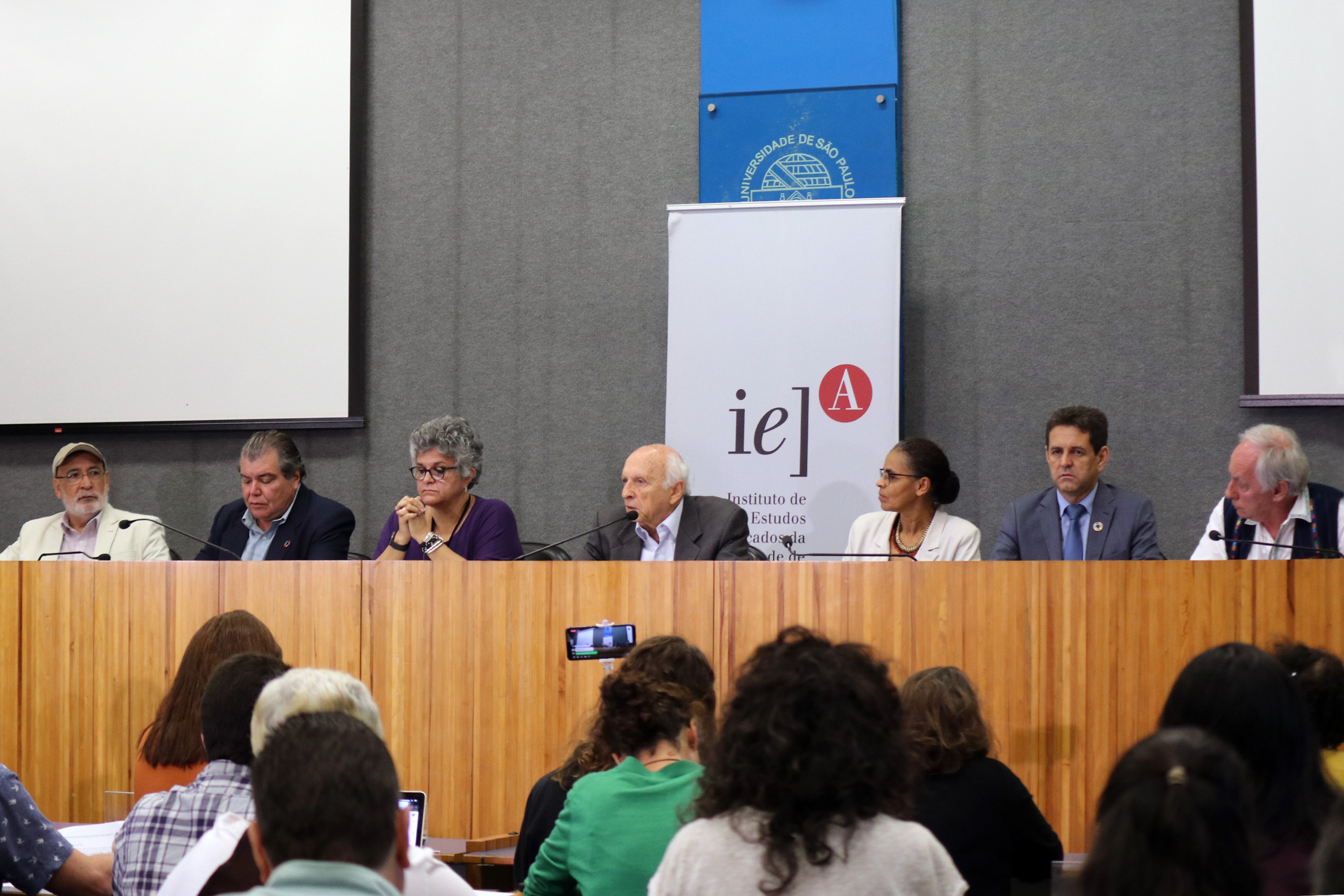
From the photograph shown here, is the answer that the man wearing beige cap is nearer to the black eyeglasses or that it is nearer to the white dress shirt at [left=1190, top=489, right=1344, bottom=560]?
the black eyeglasses

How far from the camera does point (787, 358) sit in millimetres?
5270

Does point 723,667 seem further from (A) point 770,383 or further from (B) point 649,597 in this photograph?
(A) point 770,383

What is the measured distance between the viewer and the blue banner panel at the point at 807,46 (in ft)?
19.0

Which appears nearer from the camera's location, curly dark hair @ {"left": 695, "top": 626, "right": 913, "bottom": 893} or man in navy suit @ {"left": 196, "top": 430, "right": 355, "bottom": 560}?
curly dark hair @ {"left": 695, "top": 626, "right": 913, "bottom": 893}

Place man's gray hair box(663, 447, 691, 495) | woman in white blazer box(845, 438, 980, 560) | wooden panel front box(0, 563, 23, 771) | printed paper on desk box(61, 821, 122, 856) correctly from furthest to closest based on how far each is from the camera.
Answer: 1. man's gray hair box(663, 447, 691, 495)
2. woman in white blazer box(845, 438, 980, 560)
3. wooden panel front box(0, 563, 23, 771)
4. printed paper on desk box(61, 821, 122, 856)

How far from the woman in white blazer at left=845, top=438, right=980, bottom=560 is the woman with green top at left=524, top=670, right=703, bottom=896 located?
2168 mm

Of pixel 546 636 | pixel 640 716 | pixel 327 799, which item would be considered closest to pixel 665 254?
pixel 546 636

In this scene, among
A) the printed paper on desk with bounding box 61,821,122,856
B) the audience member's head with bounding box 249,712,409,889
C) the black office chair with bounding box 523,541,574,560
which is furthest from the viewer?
the black office chair with bounding box 523,541,574,560

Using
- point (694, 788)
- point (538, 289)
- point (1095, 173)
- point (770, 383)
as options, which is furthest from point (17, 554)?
point (1095, 173)

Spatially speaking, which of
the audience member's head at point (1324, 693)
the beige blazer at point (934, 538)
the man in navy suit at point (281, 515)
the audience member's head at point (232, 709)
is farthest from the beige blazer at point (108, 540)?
the audience member's head at point (1324, 693)

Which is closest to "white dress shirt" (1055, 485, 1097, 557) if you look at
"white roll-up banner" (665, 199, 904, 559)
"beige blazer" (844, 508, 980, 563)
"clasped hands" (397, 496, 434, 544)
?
"beige blazer" (844, 508, 980, 563)

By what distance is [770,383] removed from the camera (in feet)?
17.3

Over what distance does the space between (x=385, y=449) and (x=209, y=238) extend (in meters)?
1.26

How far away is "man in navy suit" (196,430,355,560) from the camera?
15.6 ft
